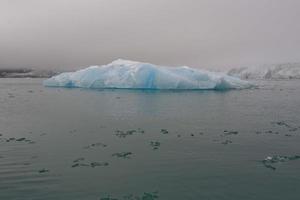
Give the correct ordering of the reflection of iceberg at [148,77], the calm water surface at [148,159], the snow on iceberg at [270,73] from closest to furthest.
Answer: the calm water surface at [148,159], the reflection of iceberg at [148,77], the snow on iceberg at [270,73]

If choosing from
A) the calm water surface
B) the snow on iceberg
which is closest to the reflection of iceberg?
the calm water surface

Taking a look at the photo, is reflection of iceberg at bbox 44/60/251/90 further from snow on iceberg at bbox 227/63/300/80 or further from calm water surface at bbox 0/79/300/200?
snow on iceberg at bbox 227/63/300/80

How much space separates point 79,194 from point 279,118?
16.1 meters

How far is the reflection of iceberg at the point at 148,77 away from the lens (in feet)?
146

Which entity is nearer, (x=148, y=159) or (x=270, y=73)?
(x=148, y=159)

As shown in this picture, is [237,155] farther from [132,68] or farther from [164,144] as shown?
[132,68]

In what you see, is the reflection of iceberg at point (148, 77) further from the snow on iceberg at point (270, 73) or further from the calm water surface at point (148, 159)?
the snow on iceberg at point (270, 73)

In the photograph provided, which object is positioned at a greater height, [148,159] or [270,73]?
[270,73]

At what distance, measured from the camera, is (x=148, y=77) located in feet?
147

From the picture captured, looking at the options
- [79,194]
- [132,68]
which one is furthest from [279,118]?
[132,68]

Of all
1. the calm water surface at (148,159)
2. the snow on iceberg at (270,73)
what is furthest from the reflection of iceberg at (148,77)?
the snow on iceberg at (270,73)

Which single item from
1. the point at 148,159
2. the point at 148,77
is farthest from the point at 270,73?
the point at 148,159

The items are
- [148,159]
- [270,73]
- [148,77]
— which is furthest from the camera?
[270,73]

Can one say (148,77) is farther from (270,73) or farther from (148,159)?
(270,73)
